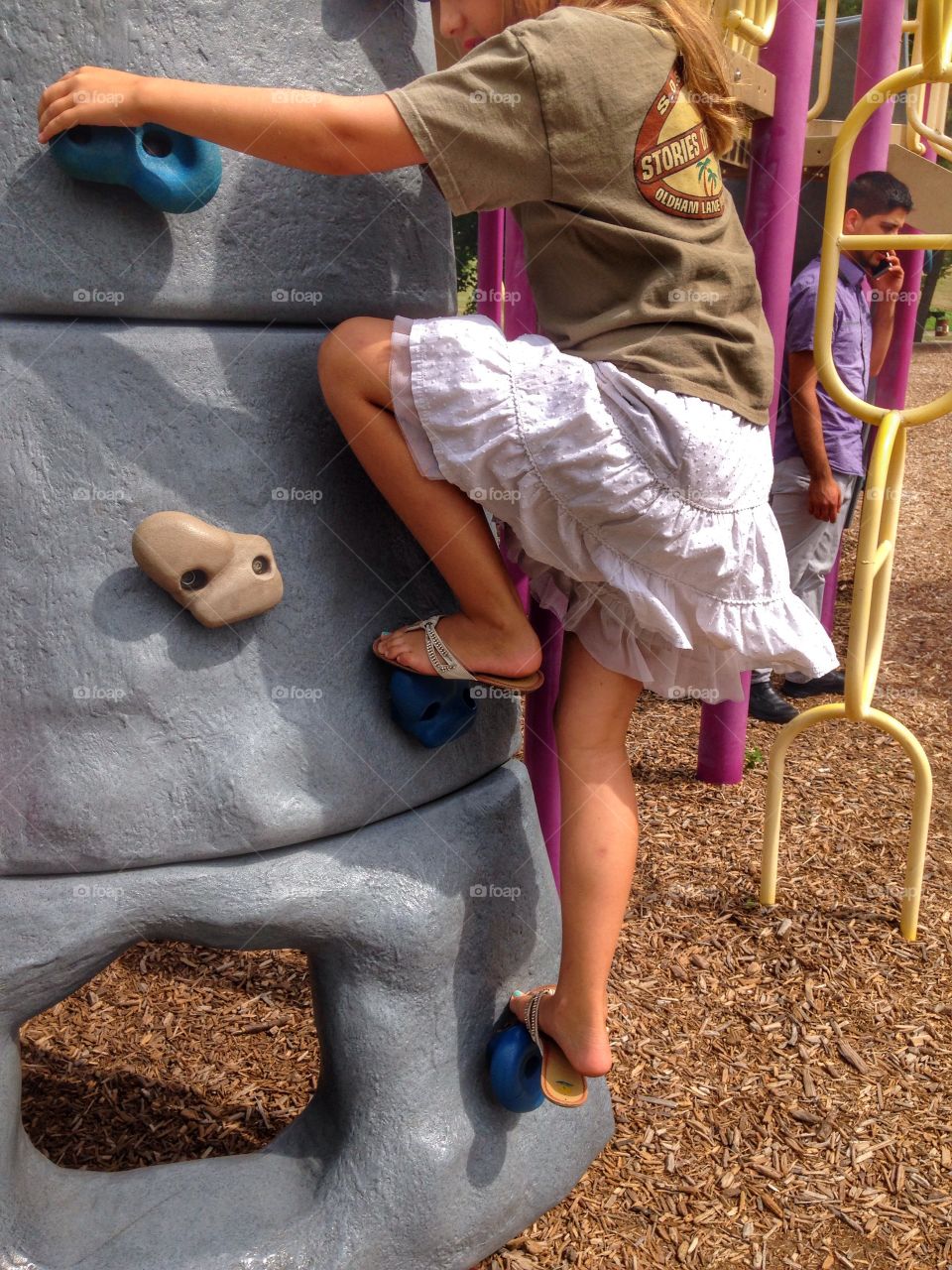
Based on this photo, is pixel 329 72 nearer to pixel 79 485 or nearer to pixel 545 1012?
pixel 79 485

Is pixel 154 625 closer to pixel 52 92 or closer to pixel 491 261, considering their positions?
pixel 52 92

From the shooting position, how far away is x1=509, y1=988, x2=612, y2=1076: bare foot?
74.0 inches

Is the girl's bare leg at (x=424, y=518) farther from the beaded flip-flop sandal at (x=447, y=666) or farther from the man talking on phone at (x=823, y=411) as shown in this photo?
the man talking on phone at (x=823, y=411)

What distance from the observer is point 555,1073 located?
191 centimetres

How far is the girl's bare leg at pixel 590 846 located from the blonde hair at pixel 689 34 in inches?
33.9

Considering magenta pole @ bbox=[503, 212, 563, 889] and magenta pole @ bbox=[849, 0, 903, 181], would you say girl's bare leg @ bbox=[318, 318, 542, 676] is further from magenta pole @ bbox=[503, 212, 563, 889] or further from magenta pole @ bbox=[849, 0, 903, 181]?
magenta pole @ bbox=[849, 0, 903, 181]

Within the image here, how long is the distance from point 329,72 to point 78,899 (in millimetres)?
1275

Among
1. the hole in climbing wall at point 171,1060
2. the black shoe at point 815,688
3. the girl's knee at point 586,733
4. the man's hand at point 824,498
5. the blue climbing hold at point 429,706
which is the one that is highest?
the blue climbing hold at point 429,706

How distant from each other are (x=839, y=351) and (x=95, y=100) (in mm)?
3492

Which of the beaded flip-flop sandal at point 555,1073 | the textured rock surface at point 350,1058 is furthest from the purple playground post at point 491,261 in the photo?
the beaded flip-flop sandal at point 555,1073

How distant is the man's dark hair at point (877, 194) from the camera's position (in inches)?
175

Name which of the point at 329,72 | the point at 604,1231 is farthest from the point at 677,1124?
the point at 329,72

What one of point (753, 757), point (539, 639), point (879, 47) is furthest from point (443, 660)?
point (879, 47)

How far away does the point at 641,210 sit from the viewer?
1.80m
